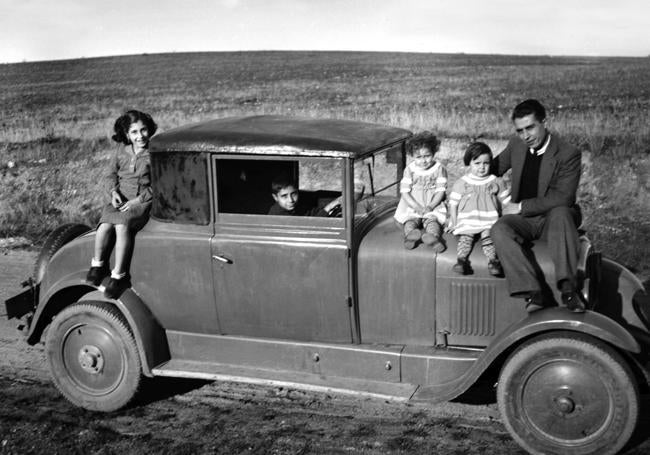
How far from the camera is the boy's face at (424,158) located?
5035 mm

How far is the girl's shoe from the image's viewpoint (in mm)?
4695

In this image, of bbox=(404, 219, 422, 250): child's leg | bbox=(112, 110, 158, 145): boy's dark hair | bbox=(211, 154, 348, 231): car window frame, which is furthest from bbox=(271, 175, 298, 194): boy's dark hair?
bbox=(112, 110, 158, 145): boy's dark hair

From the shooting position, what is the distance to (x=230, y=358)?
5.14 meters

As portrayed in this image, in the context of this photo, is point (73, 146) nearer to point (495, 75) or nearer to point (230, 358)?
point (230, 358)

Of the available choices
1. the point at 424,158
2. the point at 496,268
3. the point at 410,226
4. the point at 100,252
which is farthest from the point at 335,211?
the point at 100,252

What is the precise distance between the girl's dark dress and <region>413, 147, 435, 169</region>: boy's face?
197cm

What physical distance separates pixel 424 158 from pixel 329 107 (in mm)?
16787

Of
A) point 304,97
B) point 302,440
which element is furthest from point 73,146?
point 302,440

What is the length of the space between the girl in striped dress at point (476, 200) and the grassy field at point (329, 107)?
3809mm

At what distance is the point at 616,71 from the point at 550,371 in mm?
29380

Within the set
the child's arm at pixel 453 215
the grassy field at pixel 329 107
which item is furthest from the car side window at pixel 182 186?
the grassy field at pixel 329 107

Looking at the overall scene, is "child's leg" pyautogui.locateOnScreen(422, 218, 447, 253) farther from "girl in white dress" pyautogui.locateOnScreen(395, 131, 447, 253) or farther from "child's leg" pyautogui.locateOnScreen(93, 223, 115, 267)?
"child's leg" pyautogui.locateOnScreen(93, 223, 115, 267)

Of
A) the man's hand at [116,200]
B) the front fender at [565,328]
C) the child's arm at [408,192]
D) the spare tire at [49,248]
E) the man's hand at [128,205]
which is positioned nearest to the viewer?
the front fender at [565,328]

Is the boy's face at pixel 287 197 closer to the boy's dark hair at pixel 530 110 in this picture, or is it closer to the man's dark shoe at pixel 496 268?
the man's dark shoe at pixel 496 268
